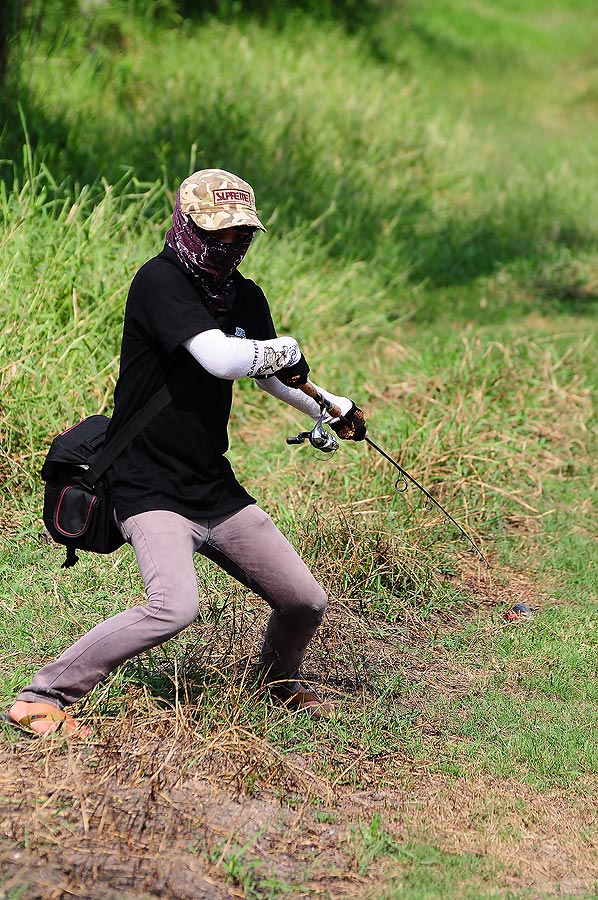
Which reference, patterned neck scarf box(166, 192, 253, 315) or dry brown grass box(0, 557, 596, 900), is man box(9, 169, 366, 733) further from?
dry brown grass box(0, 557, 596, 900)

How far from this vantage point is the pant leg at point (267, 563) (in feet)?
12.0

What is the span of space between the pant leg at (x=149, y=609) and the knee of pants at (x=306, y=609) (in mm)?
402

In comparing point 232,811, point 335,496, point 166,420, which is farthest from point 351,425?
point 335,496

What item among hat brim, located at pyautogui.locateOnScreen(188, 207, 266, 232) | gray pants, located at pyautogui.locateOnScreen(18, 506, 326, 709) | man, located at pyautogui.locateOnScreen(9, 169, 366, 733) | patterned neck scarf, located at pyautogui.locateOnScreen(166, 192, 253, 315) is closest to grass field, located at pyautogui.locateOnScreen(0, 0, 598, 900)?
gray pants, located at pyautogui.locateOnScreen(18, 506, 326, 709)

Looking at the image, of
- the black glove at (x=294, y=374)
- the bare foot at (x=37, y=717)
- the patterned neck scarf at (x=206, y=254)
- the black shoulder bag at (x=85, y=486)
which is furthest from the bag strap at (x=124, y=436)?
the bare foot at (x=37, y=717)

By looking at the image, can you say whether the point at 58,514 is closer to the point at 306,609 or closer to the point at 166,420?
the point at 166,420

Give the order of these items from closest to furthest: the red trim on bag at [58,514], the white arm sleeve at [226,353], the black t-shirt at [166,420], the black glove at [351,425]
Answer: the white arm sleeve at [226,353], the black t-shirt at [166,420], the red trim on bag at [58,514], the black glove at [351,425]

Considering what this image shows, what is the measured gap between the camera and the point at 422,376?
7668mm

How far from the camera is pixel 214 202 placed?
11.4 ft

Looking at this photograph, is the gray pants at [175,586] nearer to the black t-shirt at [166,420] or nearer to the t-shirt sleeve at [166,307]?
the black t-shirt at [166,420]

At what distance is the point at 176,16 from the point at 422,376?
27.2 ft

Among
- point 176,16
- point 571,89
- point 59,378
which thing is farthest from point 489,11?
point 59,378

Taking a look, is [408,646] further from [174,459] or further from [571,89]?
[571,89]

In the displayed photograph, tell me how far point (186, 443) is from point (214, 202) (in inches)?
28.7
